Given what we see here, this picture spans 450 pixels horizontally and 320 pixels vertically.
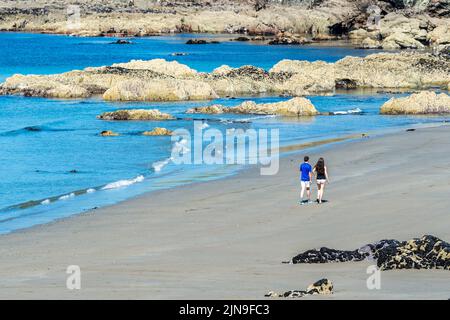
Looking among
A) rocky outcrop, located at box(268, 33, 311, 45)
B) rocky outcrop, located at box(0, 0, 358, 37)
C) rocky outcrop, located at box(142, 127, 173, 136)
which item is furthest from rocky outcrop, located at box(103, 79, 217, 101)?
rocky outcrop, located at box(0, 0, 358, 37)

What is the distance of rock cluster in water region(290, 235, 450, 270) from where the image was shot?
13953 millimetres

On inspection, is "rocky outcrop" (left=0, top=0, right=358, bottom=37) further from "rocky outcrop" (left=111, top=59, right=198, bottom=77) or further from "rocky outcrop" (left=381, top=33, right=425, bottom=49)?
"rocky outcrop" (left=111, top=59, right=198, bottom=77)

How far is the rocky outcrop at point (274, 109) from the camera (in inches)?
1829

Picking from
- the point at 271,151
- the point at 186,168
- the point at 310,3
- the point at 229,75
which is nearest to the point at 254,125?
the point at 271,151

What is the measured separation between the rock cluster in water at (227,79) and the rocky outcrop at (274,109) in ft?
22.6

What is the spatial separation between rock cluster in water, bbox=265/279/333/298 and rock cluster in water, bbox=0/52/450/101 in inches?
1635

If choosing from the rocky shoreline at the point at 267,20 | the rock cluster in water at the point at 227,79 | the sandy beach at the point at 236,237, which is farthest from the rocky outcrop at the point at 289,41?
the sandy beach at the point at 236,237

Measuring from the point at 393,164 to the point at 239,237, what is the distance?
36.2 ft

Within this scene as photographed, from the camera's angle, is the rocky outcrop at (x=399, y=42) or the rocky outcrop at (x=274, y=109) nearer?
the rocky outcrop at (x=274, y=109)

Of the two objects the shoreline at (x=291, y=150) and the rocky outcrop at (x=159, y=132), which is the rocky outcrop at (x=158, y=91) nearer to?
the rocky outcrop at (x=159, y=132)
